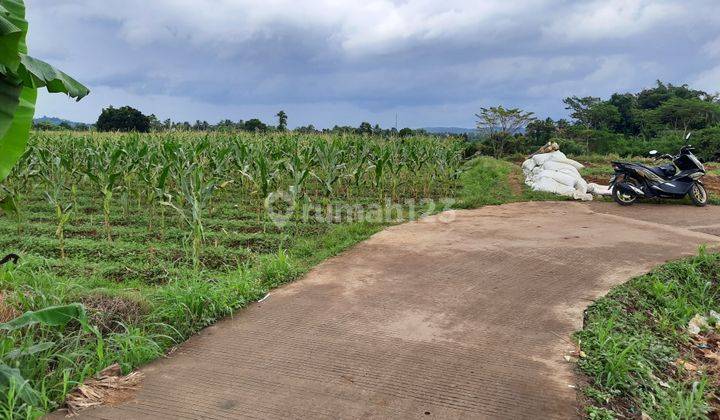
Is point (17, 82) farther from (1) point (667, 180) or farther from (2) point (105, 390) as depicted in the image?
(1) point (667, 180)

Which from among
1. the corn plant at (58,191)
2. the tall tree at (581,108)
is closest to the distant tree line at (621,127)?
the tall tree at (581,108)

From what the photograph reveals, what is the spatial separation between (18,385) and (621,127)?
128 ft

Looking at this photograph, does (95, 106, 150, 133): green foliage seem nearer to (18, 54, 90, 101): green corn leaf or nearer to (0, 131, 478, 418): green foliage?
(0, 131, 478, 418): green foliage

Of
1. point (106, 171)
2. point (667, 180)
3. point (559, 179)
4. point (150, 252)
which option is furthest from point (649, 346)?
point (559, 179)

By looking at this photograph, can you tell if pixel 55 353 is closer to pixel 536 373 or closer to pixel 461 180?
pixel 536 373

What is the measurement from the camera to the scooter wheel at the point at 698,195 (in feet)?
30.8

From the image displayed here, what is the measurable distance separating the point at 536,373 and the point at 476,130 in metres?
27.3

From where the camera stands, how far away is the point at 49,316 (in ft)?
10.4

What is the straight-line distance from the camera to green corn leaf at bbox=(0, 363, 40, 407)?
281cm

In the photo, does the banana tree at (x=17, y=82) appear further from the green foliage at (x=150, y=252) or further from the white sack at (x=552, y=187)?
the white sack at (x=552, y=187)

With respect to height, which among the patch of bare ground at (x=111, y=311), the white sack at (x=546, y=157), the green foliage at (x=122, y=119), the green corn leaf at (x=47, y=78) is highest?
the green foliage at (x=122, y=119)

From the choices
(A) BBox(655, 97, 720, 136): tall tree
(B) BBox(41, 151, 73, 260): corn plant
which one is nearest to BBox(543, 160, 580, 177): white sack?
(B) BBox(41, 151, 73, 260): corn plant

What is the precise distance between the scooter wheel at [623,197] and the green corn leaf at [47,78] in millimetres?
8928

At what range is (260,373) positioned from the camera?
10.9 feet
